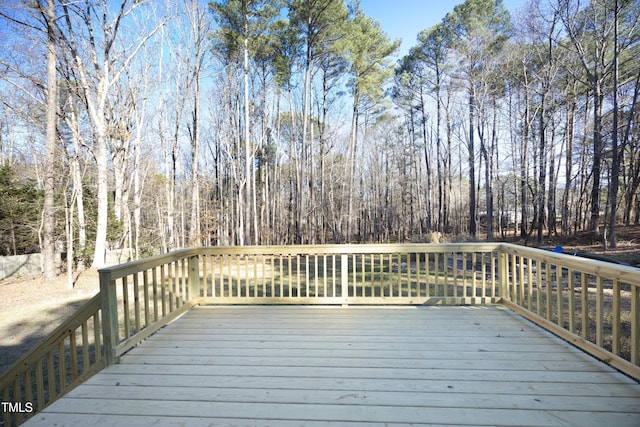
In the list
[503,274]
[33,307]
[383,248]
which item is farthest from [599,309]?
[33,307]

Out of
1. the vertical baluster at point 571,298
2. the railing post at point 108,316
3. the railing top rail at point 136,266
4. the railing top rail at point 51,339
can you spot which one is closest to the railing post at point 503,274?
the vertical baluster at point 571,298

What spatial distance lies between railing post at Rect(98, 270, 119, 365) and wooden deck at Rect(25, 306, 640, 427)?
0.39 feet

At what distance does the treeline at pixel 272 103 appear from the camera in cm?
798

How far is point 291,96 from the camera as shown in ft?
52.0

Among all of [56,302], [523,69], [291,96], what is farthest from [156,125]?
[523,69]

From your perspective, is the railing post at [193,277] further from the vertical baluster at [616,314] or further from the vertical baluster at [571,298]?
the vertical baluster at [616,314]

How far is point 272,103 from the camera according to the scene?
16.0 meters

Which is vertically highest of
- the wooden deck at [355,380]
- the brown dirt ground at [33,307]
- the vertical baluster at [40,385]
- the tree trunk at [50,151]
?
the tree trunk at [50,151]

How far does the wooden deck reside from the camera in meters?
→ 1.63

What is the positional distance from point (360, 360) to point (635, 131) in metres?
16.0

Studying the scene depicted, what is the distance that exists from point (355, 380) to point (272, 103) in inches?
625

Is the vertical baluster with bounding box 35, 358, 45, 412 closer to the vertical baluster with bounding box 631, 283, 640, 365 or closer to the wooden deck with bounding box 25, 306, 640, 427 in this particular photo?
the wooden deck with bounding box 25, 306, 640, 427

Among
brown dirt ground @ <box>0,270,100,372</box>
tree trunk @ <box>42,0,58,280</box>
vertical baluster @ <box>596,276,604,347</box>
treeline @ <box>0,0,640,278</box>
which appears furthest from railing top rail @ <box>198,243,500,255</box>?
treeline @ <box>0,0,640,278</box>

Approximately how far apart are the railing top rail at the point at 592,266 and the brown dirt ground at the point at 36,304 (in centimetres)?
652
